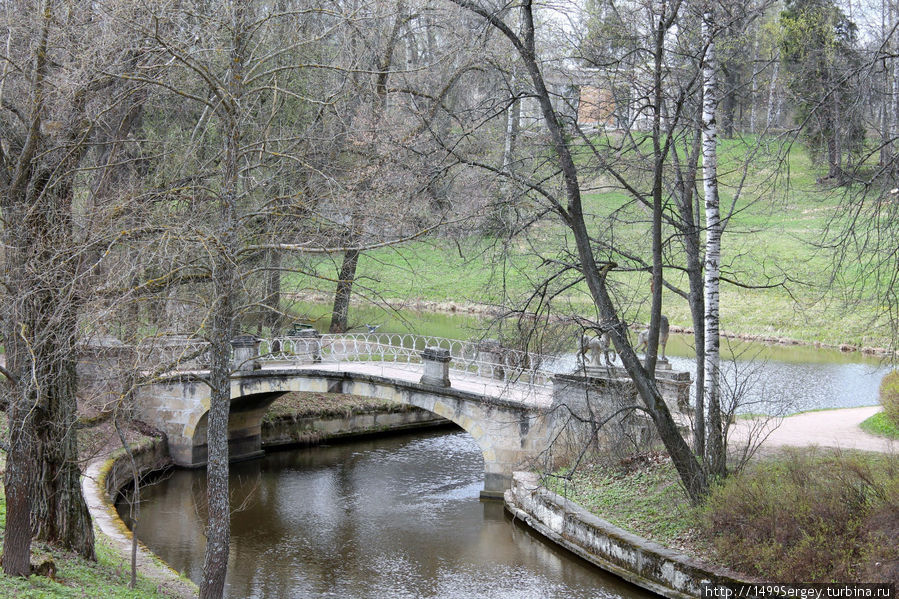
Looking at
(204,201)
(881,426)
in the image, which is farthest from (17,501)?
(881,426)

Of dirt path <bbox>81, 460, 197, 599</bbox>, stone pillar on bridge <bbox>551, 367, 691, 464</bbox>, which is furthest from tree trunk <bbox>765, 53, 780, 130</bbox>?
dirt path <bbox>81, 460, 197, 599</bbox>

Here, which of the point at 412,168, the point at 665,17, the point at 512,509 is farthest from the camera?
the point at 512,509

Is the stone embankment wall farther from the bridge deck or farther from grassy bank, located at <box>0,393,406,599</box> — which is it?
grassy bank, located at <box>0,393,406,599</box>

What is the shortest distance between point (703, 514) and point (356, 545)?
21.6 ft

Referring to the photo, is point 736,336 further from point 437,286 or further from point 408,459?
point 408,459

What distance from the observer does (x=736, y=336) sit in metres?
33.1

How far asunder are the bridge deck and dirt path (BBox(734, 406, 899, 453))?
4.16 meters

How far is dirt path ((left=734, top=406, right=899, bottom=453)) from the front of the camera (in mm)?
15750

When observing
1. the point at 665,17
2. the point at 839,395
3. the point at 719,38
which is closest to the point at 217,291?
the point at 665,17

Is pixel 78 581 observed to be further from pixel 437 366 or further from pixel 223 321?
pixel 437 366

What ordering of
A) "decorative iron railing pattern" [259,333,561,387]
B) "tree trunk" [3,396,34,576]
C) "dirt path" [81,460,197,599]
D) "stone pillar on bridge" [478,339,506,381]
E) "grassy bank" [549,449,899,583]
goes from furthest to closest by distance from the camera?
"decorative iron railing pattern" [259,333,561,387], "stone pillar on bridge" [478,339,506,381], "dirt path" [81,460,197,599], "grassy bank" [549,449,899,583], "tree trunk" [3,396,34,576]

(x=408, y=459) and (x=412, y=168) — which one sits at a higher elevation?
(x=412, y=168)

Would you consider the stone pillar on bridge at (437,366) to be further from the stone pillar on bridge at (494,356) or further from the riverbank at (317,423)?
the riverbank at (317,423)

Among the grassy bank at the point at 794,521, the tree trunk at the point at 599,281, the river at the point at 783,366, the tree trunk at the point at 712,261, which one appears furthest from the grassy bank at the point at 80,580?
the river at the point at 783,366
